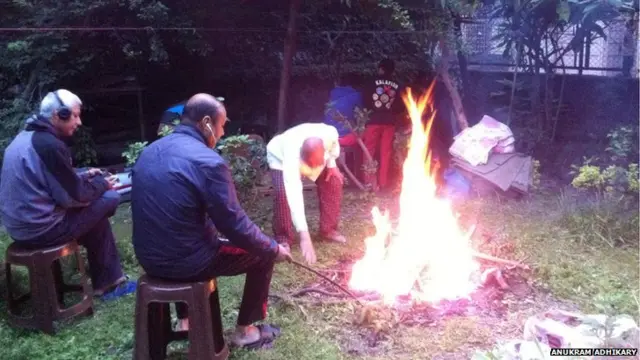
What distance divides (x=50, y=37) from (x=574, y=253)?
7011 millimetres

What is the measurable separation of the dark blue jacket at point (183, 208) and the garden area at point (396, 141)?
3.05 ft

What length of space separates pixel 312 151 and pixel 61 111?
2184 millimetres

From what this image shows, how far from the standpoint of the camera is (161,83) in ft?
31.6

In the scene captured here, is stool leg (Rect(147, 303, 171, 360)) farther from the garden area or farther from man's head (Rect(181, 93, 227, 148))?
man's head (Rect(181, 93, 227, 148))

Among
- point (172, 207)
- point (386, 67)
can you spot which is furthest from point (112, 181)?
point (386, 67)

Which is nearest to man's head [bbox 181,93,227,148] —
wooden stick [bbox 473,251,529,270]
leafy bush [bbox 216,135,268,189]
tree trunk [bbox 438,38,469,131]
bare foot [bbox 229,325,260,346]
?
bare foot [bbox 229,325,260,346]

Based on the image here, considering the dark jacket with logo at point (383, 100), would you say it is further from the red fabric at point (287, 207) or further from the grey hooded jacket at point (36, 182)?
the grey hooded jacket at point (36, 182)

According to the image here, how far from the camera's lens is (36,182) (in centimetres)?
446

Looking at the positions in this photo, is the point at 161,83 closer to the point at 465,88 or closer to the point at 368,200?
the point at 368,200

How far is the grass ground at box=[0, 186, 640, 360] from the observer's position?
14.0 ft

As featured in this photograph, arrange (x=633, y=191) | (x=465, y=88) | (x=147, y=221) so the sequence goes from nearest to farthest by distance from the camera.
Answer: (x=147, y=221)
(x=633, y=191)
(x=465, y=88)

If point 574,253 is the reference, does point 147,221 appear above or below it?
above

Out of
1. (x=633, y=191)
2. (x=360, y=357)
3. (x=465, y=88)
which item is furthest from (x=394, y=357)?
(x=465, y=88)

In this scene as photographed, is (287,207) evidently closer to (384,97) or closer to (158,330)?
(158,330)
